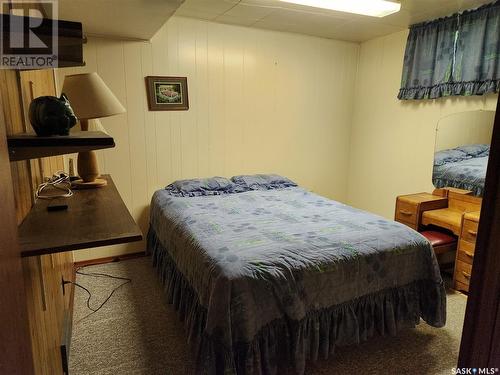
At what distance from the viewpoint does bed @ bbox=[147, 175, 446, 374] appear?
164 cm

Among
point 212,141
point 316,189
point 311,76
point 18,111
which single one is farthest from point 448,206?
point 18,111

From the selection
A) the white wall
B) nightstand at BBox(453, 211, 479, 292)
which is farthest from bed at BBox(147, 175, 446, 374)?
the white wall

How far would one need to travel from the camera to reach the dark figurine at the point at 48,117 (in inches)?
36.9

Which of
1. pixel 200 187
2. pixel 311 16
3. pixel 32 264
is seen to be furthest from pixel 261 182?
pixel 32 264

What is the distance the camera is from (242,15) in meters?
3.19

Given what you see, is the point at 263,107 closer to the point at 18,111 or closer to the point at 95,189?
the point at 95,189

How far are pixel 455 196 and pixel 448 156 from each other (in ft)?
1.33

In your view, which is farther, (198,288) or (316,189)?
(316,189)

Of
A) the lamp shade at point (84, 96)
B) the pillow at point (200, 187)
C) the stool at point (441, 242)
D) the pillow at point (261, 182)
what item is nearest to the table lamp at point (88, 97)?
the lamp shade at point (84, 96)

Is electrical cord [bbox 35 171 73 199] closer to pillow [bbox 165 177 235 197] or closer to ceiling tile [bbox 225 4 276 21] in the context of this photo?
pillow [bbox 165 177 235 197]

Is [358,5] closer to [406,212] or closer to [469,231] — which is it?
[406,212]

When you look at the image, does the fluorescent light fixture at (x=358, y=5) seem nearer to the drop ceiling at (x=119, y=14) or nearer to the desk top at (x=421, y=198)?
the drop ceiling at (x=119, y=14)

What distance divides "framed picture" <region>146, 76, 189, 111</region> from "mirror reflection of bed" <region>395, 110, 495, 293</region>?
7.82 feet

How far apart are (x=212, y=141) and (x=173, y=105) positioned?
55 centimetres
